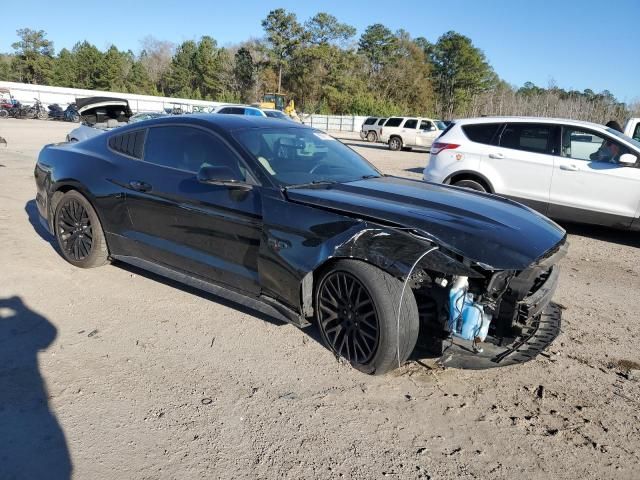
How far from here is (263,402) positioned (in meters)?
2.91

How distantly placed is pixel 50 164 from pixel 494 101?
191ft

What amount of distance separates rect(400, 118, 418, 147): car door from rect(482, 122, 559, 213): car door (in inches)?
733

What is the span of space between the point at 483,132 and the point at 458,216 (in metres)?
5.27

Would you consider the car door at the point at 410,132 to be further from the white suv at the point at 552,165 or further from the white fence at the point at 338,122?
the white fence at the point at 338,122

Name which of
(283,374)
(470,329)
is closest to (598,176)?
(470,329)

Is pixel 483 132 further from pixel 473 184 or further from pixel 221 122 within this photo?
pixel 221 122

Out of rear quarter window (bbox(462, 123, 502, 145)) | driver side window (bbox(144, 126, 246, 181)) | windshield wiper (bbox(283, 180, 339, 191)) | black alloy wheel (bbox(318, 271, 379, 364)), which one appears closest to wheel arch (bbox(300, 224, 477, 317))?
black alloy wheel (bbox(318, 271, 379, 364))

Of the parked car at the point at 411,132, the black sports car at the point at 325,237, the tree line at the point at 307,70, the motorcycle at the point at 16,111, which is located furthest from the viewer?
the tree line at the point at 307,70

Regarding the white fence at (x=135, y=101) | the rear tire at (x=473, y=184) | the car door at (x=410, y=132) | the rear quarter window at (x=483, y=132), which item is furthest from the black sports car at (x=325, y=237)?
the white fence at (x=135, y=101)

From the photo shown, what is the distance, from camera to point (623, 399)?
305cm

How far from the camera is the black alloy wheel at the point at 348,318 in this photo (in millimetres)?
3074

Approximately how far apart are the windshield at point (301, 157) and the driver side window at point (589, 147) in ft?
13.6

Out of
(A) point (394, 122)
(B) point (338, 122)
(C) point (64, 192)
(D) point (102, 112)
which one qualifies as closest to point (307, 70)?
(B) point (338, 122)

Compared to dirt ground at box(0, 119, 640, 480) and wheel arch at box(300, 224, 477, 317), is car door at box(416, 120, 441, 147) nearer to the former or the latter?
dirt ground at box(0, 119, 640, 480)
